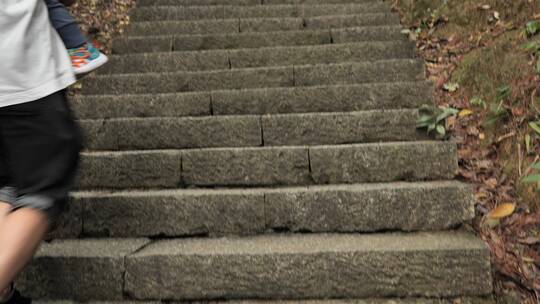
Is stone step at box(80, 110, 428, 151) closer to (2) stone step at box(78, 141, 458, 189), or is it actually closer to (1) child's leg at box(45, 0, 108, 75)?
(2) stone step at box(78, 141, 458, 189)

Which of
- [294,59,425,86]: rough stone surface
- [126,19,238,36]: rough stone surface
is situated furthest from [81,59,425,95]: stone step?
[126,19,238,36]: rough stone surface

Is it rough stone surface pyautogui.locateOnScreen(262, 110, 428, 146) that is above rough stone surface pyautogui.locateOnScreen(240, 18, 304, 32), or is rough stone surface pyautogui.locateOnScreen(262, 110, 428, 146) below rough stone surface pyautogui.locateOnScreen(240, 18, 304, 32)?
below

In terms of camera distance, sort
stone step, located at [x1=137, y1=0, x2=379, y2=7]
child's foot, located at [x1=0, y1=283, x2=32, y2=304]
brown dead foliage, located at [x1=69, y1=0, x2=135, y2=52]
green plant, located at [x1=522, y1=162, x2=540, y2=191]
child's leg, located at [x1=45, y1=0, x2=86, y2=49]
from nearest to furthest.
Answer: child's leg, located at [x1=45, y1=0, x2=86, y2=49]
child's foot, located at [x1=0, y1=283, x2=32, y2=304]
green plant, located at [x1=522, y1=162, x2=540, y2=191]
brown dead foliage, located at [x1=69, y1=0, x2=135, y2=52]
stone step, located at [x1=137, y1=0, x2=379, y2=7]

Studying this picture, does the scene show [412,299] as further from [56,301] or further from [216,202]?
[56,301]

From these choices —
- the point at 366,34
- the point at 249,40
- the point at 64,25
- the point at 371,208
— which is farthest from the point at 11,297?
the point at 366,34

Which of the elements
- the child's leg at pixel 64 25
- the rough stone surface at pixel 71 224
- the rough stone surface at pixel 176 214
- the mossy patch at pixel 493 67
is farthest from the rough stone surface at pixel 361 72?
the child's leg at pixel 64 25

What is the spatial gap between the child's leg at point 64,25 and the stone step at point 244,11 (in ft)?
10.3

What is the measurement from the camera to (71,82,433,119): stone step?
2629mm

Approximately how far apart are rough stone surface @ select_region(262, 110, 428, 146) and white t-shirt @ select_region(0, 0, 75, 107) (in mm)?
1327

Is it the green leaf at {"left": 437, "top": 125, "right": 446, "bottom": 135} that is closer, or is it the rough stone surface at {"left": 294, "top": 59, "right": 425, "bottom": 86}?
the green leaf at {"left": 437, "top": 125, "right": 446, "bottom": 135}

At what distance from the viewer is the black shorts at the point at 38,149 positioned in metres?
1.16

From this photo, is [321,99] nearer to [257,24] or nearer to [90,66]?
[90,66]

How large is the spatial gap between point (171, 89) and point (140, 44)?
3.27 feet

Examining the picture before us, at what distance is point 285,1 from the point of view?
4703 mm
